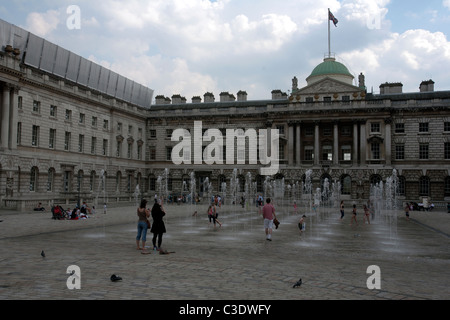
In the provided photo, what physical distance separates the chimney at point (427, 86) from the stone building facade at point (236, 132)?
146 millimetres

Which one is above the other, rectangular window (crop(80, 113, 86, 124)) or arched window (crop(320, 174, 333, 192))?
rectangular window (crop(80, 113, 86, 124))

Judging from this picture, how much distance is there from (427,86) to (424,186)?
15.1m

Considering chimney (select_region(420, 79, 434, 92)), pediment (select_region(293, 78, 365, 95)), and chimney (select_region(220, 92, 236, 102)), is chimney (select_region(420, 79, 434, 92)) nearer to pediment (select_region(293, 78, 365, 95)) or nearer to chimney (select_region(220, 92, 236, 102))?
pediment (select_region(293, 78, 365, 95))

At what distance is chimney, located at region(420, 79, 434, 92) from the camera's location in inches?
2395

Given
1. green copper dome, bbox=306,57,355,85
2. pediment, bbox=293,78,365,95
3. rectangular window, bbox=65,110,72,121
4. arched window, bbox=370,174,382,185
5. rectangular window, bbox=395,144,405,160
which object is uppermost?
green copper dome, bbox=306,57,355,85

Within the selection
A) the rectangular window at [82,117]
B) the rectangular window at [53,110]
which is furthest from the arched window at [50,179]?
the rectangular window at [82,117]

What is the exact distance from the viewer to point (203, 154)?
6600 centimetres

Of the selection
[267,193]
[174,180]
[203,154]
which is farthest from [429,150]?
[174,180]

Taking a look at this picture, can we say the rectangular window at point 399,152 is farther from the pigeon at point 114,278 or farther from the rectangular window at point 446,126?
the pigeon at point 114,278

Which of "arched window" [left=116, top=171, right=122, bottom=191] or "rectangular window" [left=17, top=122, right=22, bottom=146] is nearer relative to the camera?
"rectangular window" [left=17, top=122, right=22, bottom=146]

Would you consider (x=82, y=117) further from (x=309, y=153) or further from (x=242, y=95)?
(x=309, y=153)

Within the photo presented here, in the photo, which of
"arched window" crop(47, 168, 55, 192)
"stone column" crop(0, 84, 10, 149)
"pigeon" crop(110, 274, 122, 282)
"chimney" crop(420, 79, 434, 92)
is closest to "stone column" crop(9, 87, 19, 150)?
"stone column" crop(0, 84, 10, 149)

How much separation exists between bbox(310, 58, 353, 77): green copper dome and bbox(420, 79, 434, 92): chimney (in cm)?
1050

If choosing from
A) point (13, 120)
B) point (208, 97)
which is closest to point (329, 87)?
point (208, 97)
